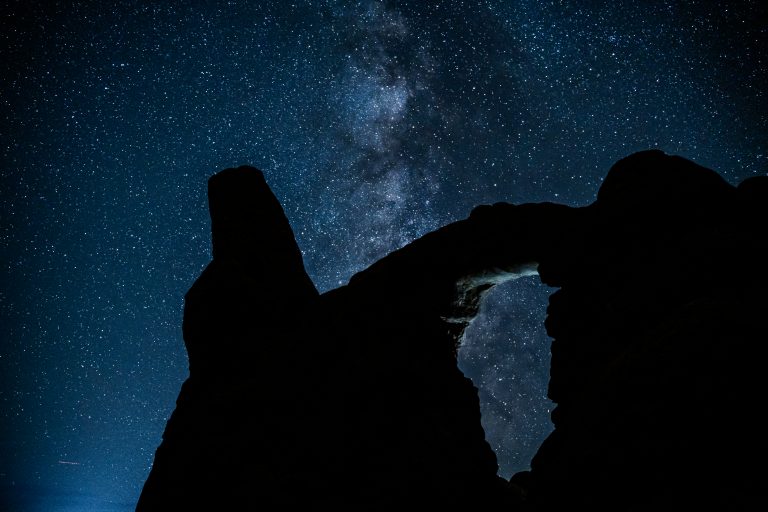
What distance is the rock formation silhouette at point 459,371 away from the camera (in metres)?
4.81

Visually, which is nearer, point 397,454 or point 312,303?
point 397,454

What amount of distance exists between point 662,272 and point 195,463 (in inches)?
507

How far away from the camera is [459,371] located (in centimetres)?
1418

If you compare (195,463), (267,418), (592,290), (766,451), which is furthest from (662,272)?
(195,463)

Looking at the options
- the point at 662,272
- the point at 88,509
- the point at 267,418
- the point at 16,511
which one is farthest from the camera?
the point at 88,509

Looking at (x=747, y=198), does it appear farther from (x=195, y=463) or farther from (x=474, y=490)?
(x=195, y=463)

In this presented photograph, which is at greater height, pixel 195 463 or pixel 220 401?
pixel 220 401

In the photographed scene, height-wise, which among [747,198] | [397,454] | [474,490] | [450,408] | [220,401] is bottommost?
[474,490]

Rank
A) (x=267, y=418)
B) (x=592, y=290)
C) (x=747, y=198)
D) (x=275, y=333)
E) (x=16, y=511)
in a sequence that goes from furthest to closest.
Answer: (x=16, y=511) → (x=275, y=333) → (x=267, y=418) → (x=592, y=290) → (x=747, y=198)

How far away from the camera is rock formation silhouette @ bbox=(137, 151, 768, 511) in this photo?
481cm

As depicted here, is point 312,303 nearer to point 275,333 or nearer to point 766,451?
point 275,333

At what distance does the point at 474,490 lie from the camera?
1029cm

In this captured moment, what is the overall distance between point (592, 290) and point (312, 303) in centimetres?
1006

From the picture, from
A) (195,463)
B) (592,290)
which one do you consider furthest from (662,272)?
(195,463)
